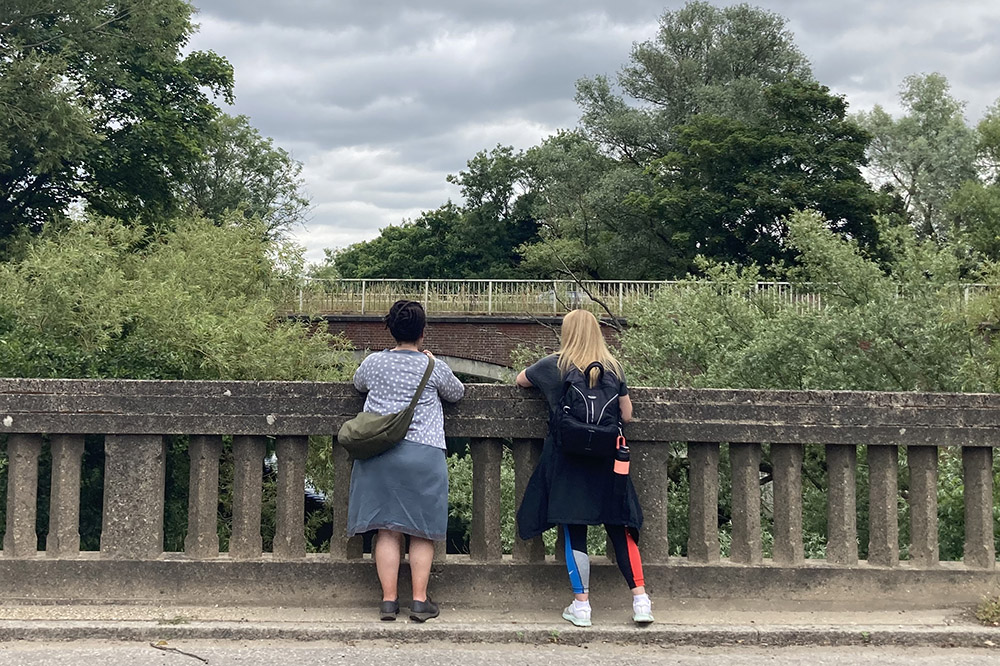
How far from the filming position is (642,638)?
399cm

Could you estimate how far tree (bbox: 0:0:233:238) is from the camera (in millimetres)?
21250

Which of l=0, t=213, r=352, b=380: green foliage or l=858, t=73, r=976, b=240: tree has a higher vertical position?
Answer: l=858, t=73, r=976, b=240: tree

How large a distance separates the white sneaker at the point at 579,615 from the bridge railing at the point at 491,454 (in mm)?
411

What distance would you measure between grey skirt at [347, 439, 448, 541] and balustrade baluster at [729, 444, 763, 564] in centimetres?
162

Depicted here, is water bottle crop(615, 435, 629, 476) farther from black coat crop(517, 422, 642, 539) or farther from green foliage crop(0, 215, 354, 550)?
green foliage crop(0, 215, 354, 550)

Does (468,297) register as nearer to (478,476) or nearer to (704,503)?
(478,476)

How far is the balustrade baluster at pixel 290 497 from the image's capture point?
4.38 metres

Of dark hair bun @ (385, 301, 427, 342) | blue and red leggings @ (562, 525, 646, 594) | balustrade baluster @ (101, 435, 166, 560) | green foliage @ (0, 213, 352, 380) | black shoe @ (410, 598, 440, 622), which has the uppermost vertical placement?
green foliage @ (0, 213, 352, 380)

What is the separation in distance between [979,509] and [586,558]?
223 centimetres

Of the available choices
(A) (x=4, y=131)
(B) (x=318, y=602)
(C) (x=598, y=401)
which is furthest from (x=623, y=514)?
(A) (x=4, y=131)

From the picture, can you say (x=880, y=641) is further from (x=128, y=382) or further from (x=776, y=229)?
(x=776, y=229)

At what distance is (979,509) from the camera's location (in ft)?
14.7

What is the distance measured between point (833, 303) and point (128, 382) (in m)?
8.79

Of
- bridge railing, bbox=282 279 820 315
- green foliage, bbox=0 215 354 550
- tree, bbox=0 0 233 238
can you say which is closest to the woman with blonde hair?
green foliage, bbox=0 215 354 550
